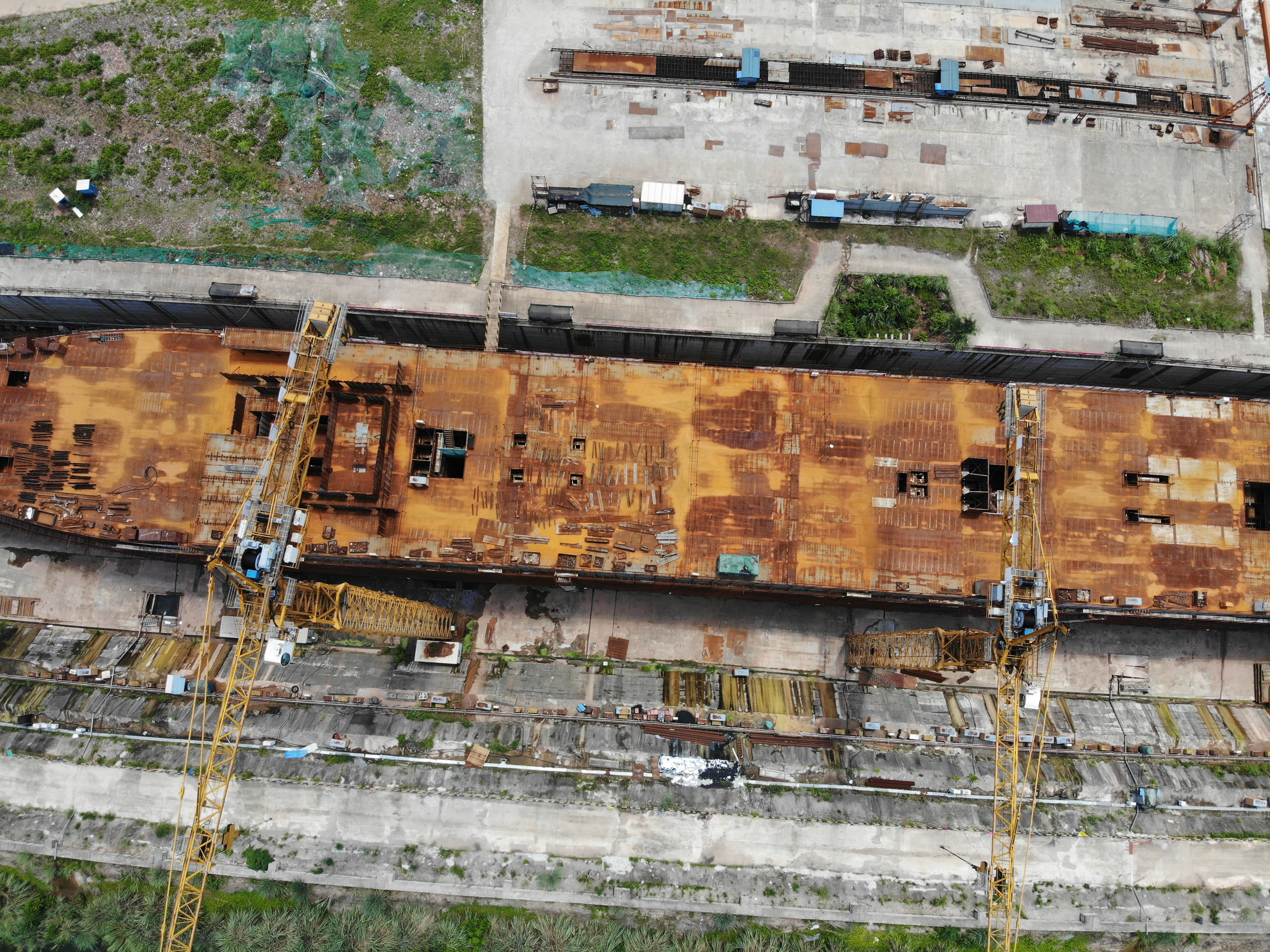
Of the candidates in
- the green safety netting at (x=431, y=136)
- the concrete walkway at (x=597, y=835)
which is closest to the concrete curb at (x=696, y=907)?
the concrete walkway at (x=597, y=835)

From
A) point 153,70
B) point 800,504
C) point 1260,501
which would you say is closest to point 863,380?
point 800,504

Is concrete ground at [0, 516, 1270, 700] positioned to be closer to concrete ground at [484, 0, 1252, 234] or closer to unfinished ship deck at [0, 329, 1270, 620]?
unfinished ship deck at [0, 329, 1270, 620]

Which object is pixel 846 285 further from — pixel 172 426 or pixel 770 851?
pixel 172 426

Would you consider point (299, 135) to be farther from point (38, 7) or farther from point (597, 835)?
point (597, 835)

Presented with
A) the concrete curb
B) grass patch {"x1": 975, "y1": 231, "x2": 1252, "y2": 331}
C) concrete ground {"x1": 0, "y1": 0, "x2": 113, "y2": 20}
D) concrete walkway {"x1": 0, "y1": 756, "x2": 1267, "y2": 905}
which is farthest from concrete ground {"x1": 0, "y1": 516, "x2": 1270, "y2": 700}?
concrete ground {"x1": 0, "y1": 0, "x2": 113, "y2": 20}

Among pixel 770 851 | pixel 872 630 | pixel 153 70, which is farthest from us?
pixel 153 70

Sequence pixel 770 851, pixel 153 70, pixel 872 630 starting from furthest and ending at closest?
1. pixel 153 70
2. pixel 872 630
3. pixel 770 851
